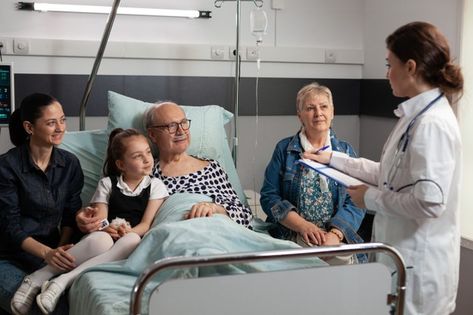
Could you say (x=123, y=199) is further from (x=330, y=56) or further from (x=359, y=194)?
(x=330, y=56)

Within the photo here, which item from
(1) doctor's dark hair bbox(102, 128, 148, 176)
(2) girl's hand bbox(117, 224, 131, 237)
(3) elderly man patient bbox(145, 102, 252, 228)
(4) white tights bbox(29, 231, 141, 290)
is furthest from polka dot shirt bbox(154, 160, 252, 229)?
(4) white tights bbox(29, 231, 141, 290)

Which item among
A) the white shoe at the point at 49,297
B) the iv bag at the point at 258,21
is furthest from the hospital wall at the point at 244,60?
the white shoe at the point at 49,297

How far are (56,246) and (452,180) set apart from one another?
68.5 inches

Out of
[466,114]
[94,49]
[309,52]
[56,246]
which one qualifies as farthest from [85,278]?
[309,52]

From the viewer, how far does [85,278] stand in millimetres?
2537

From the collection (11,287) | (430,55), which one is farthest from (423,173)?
(11,287)

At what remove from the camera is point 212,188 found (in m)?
3.24

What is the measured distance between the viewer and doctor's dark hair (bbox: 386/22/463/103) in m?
2.21

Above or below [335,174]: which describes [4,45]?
above

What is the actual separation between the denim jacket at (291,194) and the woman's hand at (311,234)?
99 millimetres

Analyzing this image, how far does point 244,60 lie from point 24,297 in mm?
2415

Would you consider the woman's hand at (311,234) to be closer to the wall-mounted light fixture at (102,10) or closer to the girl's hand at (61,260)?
the girl's hand at (61,260)

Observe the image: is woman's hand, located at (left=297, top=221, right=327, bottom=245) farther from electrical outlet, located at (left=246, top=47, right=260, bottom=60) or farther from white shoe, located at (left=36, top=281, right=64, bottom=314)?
electrical outlet, located at (left=246, top=47, right=260, bottom=60)

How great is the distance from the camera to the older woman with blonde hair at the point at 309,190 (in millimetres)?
3041
